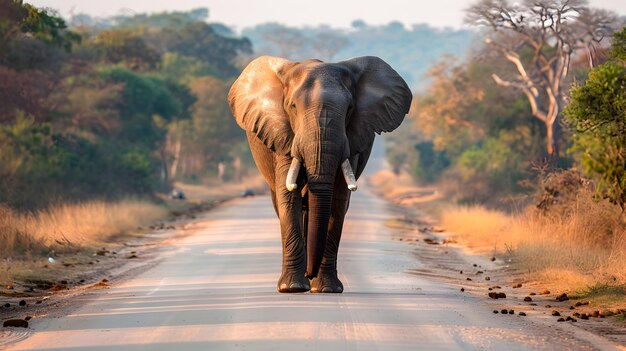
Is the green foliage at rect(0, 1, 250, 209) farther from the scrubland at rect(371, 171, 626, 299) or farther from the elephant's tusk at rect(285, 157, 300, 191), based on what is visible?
the elephant's tusk at rect(285, 157, 300, 191)

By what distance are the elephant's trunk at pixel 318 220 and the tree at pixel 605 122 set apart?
9.64 feet

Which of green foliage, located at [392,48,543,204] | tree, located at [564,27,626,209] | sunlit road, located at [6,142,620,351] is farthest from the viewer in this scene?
green foliage, located at [392,48,543,204]

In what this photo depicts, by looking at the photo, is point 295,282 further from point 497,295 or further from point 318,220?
point 497,295

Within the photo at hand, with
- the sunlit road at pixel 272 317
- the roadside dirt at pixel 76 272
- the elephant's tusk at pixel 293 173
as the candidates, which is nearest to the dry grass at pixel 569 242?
the sunlit road at pixel 272 317

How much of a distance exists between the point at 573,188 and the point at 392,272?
7617 mm

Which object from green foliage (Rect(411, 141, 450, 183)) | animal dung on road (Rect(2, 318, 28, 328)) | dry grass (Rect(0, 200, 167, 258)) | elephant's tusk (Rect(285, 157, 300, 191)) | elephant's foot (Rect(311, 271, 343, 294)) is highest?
elephant's tusk (Rect(285, 157, 300, 191))

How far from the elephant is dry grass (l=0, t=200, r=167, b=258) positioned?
6.30 metres

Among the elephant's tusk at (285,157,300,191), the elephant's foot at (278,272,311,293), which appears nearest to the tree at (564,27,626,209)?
the elephant's tusk at (285,157,300,191)

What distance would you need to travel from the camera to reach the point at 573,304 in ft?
51.6

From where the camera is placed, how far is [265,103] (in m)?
16.2

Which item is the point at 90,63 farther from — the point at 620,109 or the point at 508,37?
the point at 620,109

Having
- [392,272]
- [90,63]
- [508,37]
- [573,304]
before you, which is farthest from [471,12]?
[573,304]

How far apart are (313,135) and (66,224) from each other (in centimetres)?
1327

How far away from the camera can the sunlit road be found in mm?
11492
